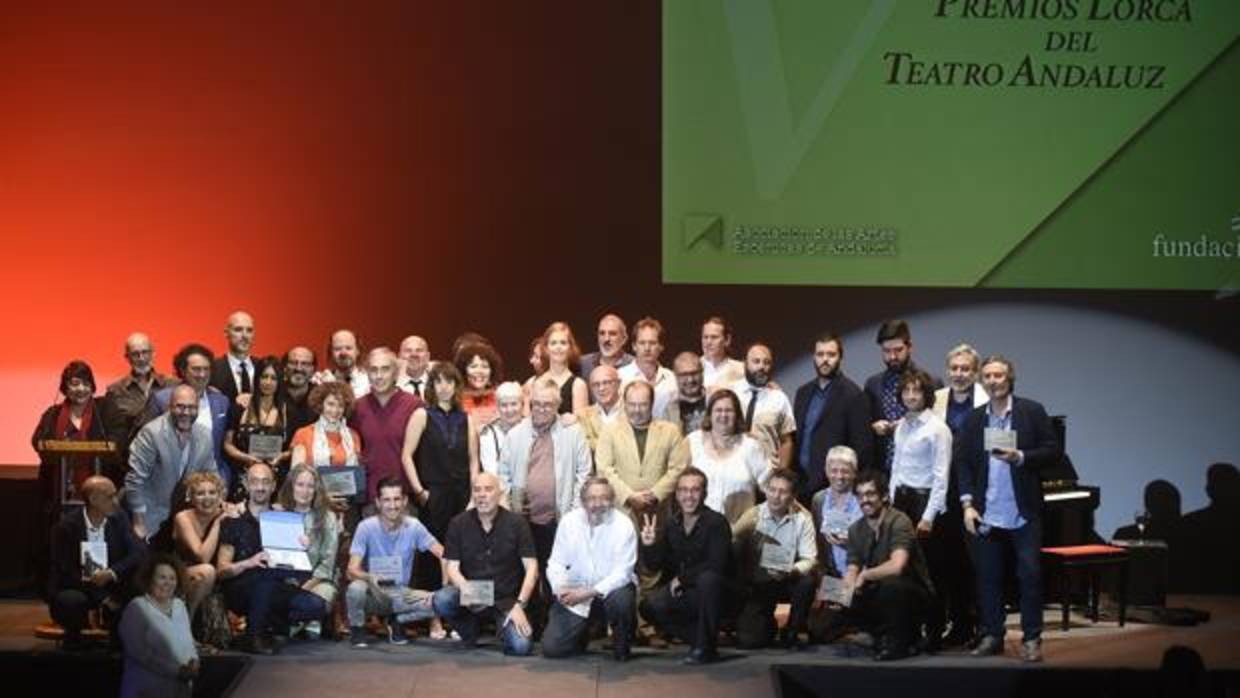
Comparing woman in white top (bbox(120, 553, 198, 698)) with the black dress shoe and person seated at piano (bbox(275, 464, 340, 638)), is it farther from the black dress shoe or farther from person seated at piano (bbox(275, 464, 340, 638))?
the black dress shoe

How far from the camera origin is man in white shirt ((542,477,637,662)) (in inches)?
294

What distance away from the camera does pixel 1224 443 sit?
372 inches

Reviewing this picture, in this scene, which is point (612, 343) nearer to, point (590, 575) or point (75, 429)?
point (590, 575)

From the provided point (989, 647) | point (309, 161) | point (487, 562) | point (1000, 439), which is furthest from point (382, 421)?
point (989, 647)

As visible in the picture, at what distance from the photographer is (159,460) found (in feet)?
25.7

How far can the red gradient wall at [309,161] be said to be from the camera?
9258mm

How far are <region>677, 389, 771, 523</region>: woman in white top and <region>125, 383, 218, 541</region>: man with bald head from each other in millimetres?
2156

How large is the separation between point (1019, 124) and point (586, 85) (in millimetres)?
2260

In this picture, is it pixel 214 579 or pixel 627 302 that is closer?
pixel 214 579

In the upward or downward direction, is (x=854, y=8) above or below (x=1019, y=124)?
above

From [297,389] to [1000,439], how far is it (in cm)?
316

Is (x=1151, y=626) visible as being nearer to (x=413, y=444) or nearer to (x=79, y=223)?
(x=413, y=444)

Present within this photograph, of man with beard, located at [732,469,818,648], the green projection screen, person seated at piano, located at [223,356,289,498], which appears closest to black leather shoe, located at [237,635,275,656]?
person seated at piano, located at [223,356,289,498]

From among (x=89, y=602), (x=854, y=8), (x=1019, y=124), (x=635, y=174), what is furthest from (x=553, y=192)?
(x=89, y=602)
